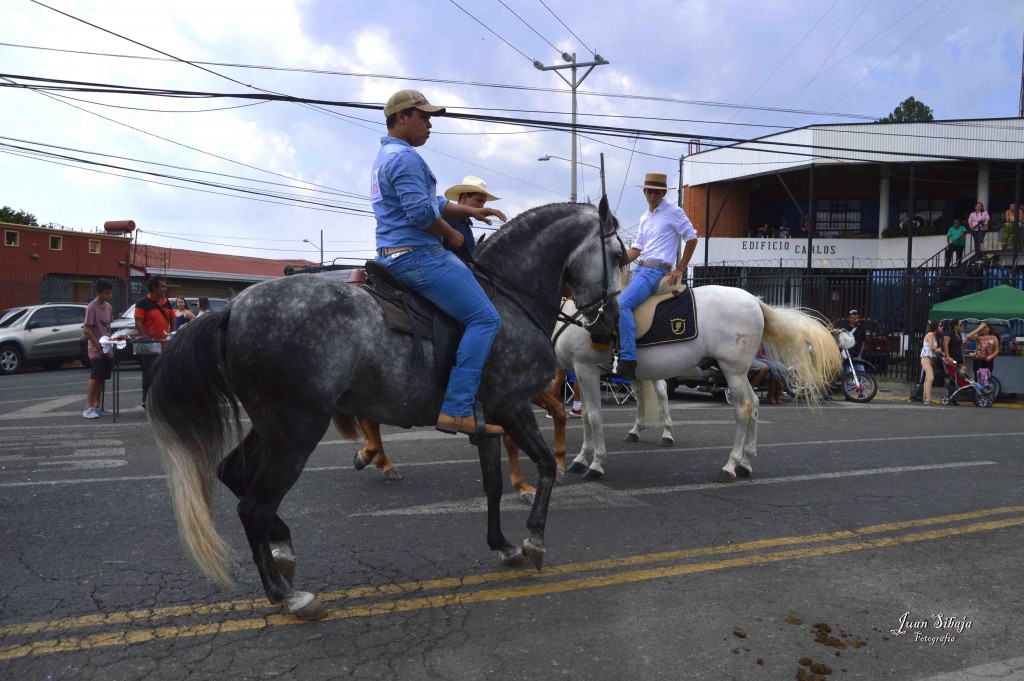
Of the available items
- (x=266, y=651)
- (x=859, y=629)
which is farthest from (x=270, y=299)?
(x=859, y=629)

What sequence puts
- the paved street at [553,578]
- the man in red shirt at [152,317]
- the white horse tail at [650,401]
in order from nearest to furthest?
the paved street at [553,578]
the white horse tail at [650,401]
the man in red shirt at [152,317]

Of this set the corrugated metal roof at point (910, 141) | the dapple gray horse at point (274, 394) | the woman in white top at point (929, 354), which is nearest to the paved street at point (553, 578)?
the dapple gray horse at point (274, 394)

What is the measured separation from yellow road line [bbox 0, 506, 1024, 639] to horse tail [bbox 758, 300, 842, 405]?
2.21 metres

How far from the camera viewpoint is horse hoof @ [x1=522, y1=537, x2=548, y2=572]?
4410 mm

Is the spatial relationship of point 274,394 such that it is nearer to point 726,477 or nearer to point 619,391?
point 726,477

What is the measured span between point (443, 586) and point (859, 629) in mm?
2165

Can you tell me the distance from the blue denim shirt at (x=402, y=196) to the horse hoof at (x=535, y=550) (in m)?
1.81

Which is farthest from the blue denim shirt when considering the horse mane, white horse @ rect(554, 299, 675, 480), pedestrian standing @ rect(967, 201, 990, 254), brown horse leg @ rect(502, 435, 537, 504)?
pedestrian standing @ rect(967, 201, 990, 254)

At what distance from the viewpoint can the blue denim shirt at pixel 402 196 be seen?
13.6 ft

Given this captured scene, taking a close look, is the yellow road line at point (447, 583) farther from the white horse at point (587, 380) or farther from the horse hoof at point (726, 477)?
the white horse at point (587, 380)

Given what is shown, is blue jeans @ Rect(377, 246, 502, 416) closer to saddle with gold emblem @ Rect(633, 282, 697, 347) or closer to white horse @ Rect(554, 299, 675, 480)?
white horse @ Rect(554, 299, 675, 480)

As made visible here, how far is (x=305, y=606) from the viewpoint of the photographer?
3740 millimetres

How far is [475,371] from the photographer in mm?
4227

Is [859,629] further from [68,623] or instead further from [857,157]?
[857,157]
